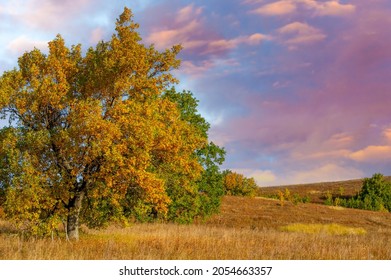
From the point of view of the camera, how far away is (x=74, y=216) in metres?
24.4

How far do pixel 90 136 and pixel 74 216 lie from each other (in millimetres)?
6158

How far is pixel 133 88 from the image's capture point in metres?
23.6

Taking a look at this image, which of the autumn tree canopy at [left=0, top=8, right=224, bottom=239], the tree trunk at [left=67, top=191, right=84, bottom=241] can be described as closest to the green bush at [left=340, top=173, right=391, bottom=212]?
the autumn tree canopy at [left=0, top=8, right=224, bottom=239]

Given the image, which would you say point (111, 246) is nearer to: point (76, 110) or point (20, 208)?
point (20, 208)

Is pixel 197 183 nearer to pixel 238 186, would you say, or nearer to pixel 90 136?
pixel 90 136

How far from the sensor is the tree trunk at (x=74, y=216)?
23.4m

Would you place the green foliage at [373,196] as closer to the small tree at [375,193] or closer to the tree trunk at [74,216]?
the small tree at [375,193]

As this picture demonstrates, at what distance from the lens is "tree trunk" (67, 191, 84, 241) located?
76.7 feet

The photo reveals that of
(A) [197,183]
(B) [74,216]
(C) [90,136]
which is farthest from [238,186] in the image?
(C) [90,136]

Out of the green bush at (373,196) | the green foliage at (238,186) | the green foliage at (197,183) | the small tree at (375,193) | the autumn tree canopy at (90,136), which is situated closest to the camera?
the autumn tree canopy at (90,136)

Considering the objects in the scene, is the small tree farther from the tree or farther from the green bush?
the tree

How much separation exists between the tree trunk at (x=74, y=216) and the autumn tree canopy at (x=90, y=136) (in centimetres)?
5

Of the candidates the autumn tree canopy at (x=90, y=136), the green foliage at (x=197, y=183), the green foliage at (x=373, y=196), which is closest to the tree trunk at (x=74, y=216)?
the autumn tree canopy at (x=90, y=136)
